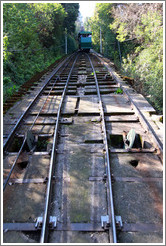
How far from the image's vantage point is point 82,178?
3.68m

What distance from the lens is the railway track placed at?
2.78 m

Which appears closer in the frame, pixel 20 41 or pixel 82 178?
pixel 82 178

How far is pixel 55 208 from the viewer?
3.10m

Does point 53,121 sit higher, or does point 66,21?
point 66,21

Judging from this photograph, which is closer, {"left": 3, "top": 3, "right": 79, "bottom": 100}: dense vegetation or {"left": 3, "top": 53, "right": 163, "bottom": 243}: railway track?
{"left": 3, "top": 53, "right": 163, "bottom": 243}: railway track

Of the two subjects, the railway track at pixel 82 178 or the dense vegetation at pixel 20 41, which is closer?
the railway track at pixel 82 178

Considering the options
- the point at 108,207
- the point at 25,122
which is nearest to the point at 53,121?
the point at 25,122

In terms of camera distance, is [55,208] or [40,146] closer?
[55,208]

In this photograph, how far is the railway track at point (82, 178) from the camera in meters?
2.78

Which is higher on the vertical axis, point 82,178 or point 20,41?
point 20,41

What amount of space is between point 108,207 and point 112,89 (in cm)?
649

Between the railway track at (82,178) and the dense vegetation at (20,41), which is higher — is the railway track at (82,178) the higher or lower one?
the lower one

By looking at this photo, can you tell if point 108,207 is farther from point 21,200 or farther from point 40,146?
point 40,146

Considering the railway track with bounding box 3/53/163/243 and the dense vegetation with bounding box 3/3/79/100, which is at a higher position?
the dense vegetation with bounding box 3/3/79/100
